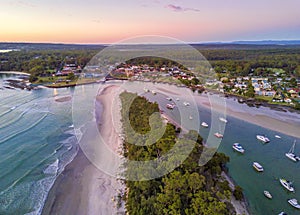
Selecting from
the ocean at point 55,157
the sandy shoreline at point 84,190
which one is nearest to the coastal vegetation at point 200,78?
the ocean at point 55,157

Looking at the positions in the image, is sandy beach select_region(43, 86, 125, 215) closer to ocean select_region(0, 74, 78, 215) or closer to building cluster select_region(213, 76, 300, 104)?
ocean select_region(0, 74, 78, 215)

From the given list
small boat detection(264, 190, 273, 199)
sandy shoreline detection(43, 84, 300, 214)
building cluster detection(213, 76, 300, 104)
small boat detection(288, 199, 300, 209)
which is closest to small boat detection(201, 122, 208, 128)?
sandy shoreline detection(43, 84, 300, 214)

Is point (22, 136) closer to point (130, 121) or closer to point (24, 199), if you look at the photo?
point (24, 199)

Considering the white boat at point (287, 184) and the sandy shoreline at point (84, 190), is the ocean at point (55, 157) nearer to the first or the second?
the white boat at point (287, 184)

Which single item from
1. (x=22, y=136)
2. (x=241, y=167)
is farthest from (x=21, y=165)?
(x=241, y=167)

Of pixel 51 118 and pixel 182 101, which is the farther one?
pixel 182 101

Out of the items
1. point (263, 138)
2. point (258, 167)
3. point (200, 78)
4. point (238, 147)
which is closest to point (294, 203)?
point (258, 167)
